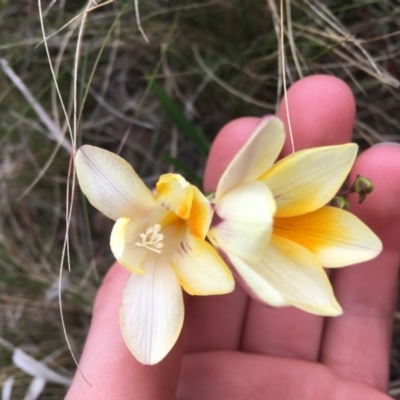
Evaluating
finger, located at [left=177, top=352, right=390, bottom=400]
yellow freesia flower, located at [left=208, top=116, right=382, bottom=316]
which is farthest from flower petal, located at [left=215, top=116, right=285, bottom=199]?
finger, located at [left=177, top=352, right=390, bottom=400]

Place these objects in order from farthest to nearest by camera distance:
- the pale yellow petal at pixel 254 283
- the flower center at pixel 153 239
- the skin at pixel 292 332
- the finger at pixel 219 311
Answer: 1. the finger at pixel 219 311
2. the skin at pixel 292 332
3. the flower center at pixel 153 239
4. the pale yellow petal at pixel 254 283

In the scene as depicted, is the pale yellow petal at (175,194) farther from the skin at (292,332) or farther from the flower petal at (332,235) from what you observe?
the skin at (292,332)

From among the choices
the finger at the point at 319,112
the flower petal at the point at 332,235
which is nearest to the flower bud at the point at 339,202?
the flower petal at the point at 332,235

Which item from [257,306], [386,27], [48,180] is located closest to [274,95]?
[386,27]

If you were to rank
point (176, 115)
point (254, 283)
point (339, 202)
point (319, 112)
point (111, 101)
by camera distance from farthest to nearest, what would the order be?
point (111, 101) → point (176, 115) → point (319, 112) → point (339, 202) → point (254, 283)

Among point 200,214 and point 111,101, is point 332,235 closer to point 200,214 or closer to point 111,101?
point 200,214

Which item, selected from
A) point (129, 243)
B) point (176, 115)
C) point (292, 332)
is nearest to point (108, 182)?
point (129, 243)
